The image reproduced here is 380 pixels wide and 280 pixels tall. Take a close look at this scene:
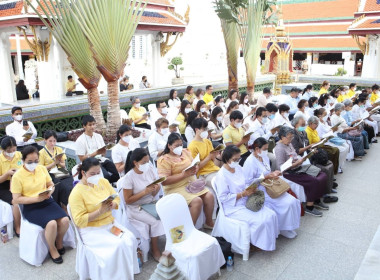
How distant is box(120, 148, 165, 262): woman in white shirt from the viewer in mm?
4371

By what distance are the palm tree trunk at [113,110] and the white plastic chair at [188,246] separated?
12.7ft

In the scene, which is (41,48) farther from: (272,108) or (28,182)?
(28,182)

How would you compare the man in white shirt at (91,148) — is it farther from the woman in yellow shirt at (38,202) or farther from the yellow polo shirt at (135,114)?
the yellow polo shirt at (135,114)

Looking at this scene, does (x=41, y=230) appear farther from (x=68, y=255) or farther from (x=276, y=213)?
(x=276, y=213)

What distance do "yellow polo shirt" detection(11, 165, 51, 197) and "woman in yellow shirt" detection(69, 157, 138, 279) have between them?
2.74 ft

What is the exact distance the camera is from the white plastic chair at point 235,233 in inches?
173

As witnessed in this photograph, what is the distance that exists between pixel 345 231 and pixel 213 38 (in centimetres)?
2594

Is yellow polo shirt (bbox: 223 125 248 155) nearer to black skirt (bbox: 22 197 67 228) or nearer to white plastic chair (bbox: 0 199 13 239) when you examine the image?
black skirt (bbox: 22 197 67 228)

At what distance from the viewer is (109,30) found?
268 inches

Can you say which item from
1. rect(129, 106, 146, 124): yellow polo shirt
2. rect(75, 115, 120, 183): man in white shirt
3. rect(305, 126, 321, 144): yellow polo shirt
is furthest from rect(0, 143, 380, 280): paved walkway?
rect(129, 106, 146, 124): yellow polo shirt

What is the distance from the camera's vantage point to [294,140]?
6.12 metres

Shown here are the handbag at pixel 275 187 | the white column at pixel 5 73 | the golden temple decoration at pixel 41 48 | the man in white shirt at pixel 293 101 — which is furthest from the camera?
the white column at pixel 5 73

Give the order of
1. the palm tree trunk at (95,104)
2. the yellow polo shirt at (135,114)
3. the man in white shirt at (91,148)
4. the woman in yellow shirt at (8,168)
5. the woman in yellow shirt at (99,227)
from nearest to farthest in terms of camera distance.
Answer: the woman in yellow shirt at (99,227)
the woman in yellow shirt at (8,168)
the man in white shirt at (91,148)
the palm tree trunk at (95,104)
the yellow polo shirt at (135,114)

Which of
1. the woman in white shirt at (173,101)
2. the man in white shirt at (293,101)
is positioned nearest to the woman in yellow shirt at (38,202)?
the woman in white shirt at (173,101)
